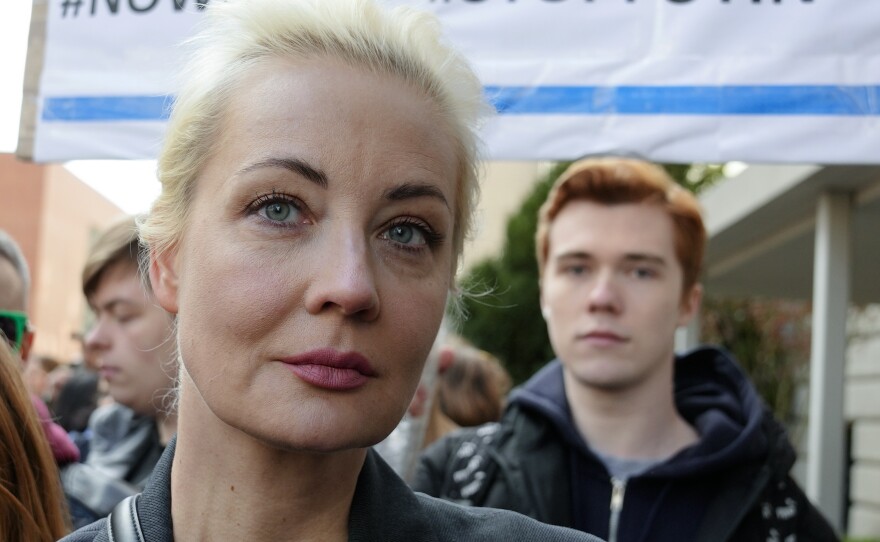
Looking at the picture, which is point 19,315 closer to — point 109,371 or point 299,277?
point 109,371

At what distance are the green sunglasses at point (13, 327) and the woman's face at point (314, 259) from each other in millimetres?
1425

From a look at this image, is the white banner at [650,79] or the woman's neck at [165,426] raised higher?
the white banner at [650,79]

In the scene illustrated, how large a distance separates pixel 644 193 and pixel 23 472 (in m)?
2.06

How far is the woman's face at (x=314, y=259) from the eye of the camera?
1667mm

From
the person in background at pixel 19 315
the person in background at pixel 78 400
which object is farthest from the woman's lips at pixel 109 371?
the person in background at pixel 78 400

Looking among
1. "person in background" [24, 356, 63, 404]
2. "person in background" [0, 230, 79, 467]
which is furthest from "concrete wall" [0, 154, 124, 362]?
"person in background" [0, 230, 79, 467]

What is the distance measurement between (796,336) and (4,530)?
19.3m

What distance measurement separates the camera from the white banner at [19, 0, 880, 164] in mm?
2662

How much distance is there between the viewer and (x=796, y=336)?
20078 mm

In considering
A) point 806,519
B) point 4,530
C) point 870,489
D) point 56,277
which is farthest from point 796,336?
point 56,277

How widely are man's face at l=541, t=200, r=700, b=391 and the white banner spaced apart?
742mm

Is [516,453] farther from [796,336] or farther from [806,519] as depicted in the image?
[796,336]

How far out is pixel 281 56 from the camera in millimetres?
1803

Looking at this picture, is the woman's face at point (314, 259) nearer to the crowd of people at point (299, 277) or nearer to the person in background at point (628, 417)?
the crowd of people at point (299, 277)
